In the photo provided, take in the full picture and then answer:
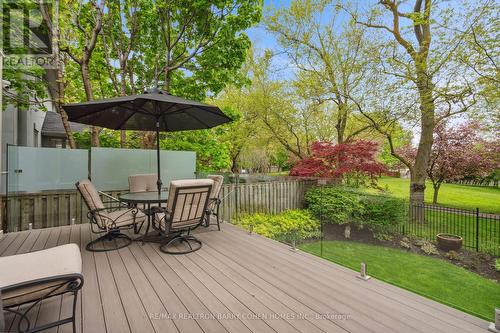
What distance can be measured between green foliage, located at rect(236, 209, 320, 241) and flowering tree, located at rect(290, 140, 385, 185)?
1.62m

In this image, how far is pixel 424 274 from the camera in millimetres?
4387

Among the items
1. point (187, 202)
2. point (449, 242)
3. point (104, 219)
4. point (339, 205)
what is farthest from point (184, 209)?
point (449, 242)

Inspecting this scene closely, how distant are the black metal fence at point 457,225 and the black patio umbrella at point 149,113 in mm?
5607

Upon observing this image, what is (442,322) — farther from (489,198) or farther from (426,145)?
(489,198)

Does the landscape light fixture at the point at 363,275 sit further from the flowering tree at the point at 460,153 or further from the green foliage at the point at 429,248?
the flowering tree at the point at 460,153

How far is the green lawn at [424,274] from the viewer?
353 cm

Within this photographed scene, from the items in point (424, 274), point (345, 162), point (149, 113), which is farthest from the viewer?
point (345, 162)

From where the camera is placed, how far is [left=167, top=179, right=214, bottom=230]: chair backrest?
2900 millimetres

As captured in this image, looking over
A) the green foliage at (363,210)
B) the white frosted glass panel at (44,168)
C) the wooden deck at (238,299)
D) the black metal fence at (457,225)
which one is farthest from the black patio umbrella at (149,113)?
the black metal fence at (457,225)

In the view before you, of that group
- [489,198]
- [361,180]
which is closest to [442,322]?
[361,180]

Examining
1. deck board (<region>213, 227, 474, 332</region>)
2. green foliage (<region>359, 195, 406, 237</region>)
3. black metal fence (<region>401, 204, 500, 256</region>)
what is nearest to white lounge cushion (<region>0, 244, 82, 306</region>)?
deck board (<region>213, 227, 474, 332</region>)

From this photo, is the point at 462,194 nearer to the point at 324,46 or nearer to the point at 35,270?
the point at 324,46

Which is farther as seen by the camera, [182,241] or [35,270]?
[182,241]

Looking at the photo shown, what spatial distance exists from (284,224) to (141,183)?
417 centimetres
